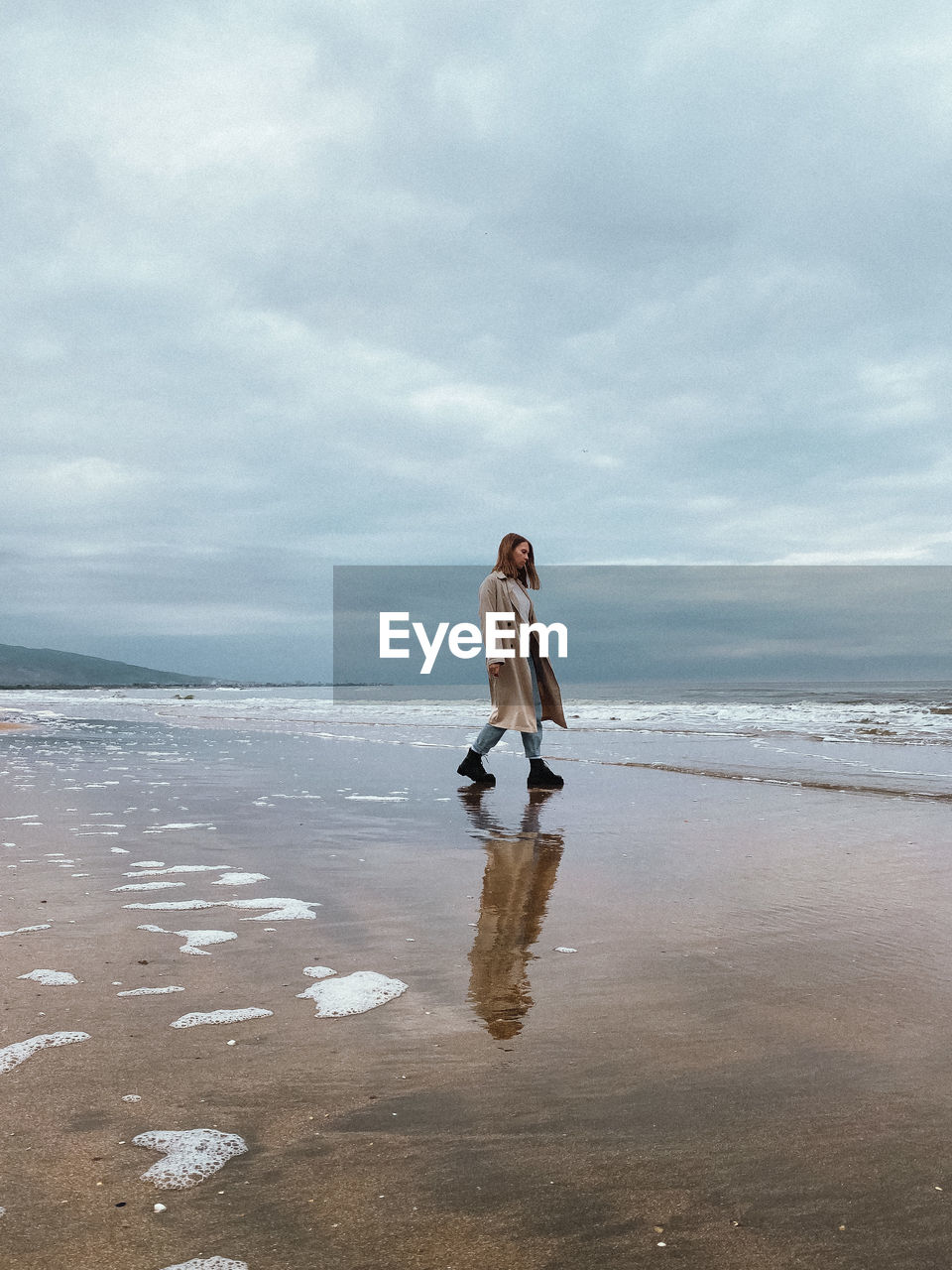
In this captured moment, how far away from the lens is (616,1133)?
182cm

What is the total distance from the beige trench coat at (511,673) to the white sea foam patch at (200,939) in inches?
184

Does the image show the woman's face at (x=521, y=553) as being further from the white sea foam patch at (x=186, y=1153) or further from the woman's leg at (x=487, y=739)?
the white sea foam patch at (x=186, y=1153)

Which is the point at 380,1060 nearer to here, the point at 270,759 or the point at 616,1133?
the point at 616,1133

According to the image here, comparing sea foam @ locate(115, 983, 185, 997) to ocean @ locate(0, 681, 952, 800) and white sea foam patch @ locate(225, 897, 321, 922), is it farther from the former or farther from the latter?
ocean @ locate(0, 681, 952, 800)

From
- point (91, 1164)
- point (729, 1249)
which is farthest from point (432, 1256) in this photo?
point (91, 1164)

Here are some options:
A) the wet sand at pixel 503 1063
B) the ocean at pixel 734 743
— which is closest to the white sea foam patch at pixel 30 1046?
the wet sand at pixel 503 1063

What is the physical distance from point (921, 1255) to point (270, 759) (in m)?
9.52

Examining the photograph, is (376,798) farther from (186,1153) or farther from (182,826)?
(186,1153)

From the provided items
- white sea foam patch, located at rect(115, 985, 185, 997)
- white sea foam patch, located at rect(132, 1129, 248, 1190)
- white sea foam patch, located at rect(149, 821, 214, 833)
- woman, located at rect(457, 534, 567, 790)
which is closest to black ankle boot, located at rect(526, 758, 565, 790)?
woman, located at rect(457, 534, 567, 790)

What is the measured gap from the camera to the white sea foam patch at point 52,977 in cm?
270

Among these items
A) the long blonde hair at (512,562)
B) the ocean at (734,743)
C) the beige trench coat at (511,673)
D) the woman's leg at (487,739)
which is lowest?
the ocean at (734,743)

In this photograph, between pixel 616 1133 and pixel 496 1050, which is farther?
pixel 496 1050

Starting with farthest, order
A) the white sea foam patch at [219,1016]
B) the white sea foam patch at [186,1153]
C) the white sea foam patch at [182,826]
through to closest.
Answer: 1. the white sea foam patch at [182,826]
2. the white sea foam patch at [219,1016]
3. the white sea foam patch at [186,1153]

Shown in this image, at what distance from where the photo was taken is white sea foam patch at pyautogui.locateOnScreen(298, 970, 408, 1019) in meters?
2.54
